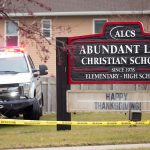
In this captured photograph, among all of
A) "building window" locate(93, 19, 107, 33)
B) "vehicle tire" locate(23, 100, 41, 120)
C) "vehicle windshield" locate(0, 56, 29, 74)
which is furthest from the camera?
"building window" locate(93, 19, 107, 33)

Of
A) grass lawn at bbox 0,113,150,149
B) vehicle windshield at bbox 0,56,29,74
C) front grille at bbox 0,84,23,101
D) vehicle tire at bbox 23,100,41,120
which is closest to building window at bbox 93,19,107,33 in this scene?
vehicle windshield at bbox 0,56,29,74

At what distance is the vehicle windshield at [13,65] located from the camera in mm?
14822

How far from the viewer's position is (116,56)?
11.8 meters

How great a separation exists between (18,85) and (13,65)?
129cm

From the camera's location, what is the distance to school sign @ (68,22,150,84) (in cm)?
1173

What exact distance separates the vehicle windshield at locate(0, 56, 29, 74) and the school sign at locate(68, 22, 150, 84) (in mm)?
3442

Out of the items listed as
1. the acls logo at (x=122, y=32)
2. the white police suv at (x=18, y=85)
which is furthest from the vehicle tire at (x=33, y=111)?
the acls logo at (x=122, y=32)

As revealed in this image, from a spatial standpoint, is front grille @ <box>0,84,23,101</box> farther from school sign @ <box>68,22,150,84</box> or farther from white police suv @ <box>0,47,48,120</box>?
school sign @ <box>68,22,150,84</box>

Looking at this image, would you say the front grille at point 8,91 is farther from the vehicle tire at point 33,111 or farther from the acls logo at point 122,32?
the acls logo at point 122,32

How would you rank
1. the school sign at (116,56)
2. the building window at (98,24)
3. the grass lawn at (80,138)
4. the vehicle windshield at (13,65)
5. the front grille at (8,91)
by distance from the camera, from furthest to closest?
the building window at (98,24)
the vehicle windshield at (13,65)
the front grille at (8,91)
the school sign at (116,56)
the grass lawn at (80,138)

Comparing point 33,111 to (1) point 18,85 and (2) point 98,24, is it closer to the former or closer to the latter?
(1) point 18,85

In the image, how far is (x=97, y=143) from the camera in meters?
9.85

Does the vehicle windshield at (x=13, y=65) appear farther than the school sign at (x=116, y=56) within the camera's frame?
Yes

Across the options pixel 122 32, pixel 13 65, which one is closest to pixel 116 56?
pixel 122 32
